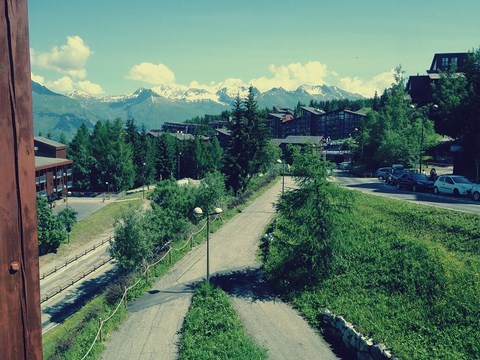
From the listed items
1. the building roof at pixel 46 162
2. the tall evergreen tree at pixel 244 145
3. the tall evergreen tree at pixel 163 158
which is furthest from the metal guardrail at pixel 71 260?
the tall evergreen tree at pixel 163 158

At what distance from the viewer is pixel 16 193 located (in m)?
1.73

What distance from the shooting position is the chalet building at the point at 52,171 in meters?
69.2

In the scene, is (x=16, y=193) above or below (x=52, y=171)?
above

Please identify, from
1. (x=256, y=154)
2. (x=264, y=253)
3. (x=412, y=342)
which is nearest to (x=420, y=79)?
(x=256, y=154)

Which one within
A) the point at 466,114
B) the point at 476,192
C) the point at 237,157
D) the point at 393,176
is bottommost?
the point at 393,176

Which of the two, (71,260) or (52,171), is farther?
(52,171)

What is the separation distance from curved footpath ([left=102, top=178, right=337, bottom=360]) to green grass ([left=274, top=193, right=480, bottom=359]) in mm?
1467

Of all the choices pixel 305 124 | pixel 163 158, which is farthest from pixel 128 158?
pixel 305 124

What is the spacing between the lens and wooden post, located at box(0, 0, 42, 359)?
1708 mm

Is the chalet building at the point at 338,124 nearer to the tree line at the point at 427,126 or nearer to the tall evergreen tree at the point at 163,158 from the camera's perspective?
the tall evergreen tree at the point at 163,158

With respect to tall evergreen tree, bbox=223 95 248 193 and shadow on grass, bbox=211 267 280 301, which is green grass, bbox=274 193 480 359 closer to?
shadow on grass, bbox=211 267 280 301

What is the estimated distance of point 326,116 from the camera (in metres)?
147

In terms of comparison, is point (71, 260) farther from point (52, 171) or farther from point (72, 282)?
point (52, 171)

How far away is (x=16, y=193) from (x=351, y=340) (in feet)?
60.1
